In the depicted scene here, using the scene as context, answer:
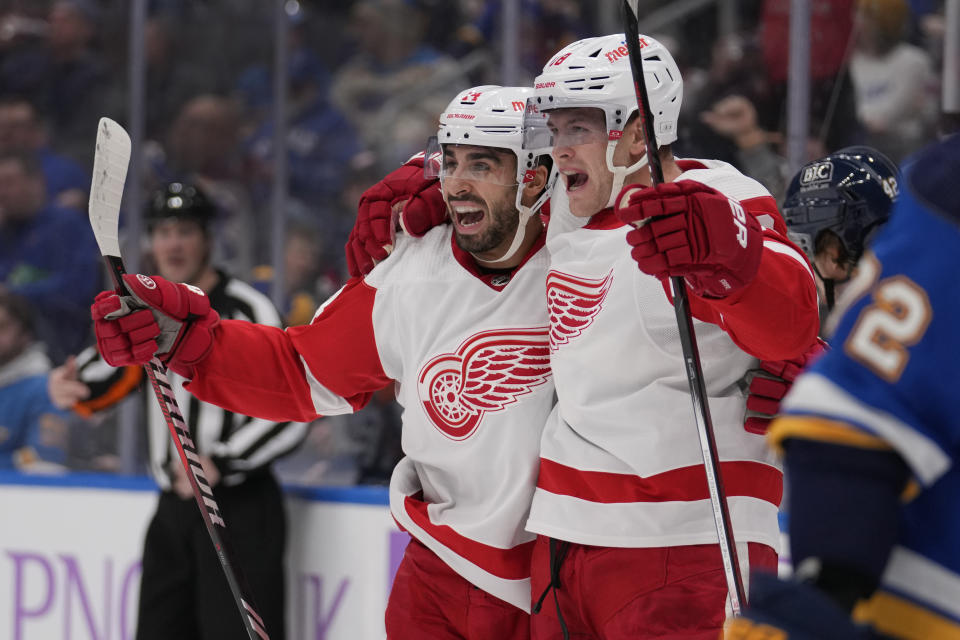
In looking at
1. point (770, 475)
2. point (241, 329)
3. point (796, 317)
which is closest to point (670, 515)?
point (770, 475)

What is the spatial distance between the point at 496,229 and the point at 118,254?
571mm

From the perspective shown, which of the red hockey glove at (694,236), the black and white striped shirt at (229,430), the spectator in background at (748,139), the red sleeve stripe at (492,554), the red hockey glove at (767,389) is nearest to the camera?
the red hockey glove at (694,236)

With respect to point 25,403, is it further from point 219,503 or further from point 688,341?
point 688,341

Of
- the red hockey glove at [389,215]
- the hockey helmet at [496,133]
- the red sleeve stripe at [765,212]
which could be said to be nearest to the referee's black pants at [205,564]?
the red hockey glove at [389,215]

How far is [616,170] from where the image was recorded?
189 cm

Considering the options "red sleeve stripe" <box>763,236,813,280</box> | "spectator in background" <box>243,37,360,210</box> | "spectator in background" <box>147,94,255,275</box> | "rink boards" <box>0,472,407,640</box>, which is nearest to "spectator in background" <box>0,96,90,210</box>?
"spectator in background" <box>147,94,255,275</box>

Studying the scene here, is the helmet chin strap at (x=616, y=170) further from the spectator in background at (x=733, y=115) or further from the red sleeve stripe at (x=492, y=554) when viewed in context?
the spectator in background at (x=733, y=115)

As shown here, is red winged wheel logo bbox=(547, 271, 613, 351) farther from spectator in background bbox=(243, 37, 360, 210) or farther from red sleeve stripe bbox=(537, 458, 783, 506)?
spectator in background bbox=(243, 37, 360, 210)

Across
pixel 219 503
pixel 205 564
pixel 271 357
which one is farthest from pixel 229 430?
pixel 271 357

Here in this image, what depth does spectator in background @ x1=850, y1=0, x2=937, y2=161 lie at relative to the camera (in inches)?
130

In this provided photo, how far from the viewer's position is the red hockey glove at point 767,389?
5.87 feet

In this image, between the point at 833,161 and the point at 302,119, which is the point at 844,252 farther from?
the point at 302,119

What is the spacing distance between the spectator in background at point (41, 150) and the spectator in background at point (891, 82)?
2652mm

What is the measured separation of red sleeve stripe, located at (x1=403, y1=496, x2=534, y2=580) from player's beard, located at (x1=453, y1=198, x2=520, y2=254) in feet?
1.45
